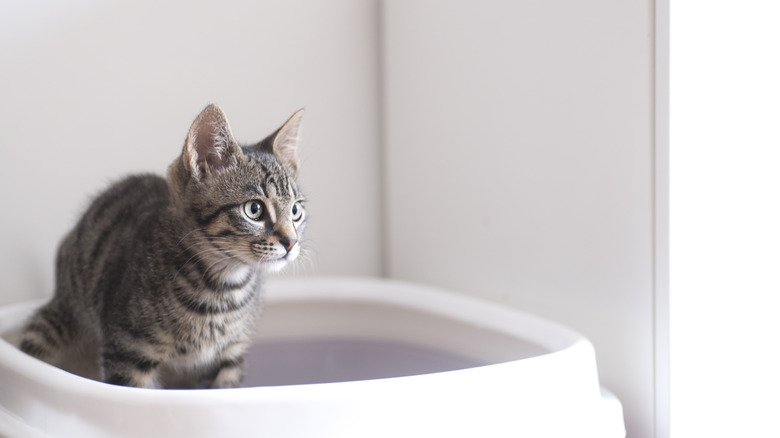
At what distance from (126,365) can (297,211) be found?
37 centimetres

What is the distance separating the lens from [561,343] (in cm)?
133

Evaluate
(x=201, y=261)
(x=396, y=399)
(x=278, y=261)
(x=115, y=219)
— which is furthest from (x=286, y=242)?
(x=115, y=219)

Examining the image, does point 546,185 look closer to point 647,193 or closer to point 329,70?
point 647,193

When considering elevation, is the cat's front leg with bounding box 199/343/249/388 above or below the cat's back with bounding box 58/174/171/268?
below

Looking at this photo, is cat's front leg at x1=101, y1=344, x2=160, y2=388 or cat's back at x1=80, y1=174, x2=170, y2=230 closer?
cat's front leg at x1=101, y1=344, x2=160, y2=388

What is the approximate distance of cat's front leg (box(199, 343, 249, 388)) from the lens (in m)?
1.30

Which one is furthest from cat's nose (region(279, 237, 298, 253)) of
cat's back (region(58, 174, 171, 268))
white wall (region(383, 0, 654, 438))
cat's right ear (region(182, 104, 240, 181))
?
white wall (region(383, 0, 654, 438))

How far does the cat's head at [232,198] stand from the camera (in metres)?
1.13

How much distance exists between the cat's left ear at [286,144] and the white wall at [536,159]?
54cm

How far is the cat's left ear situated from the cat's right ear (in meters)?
0.10
